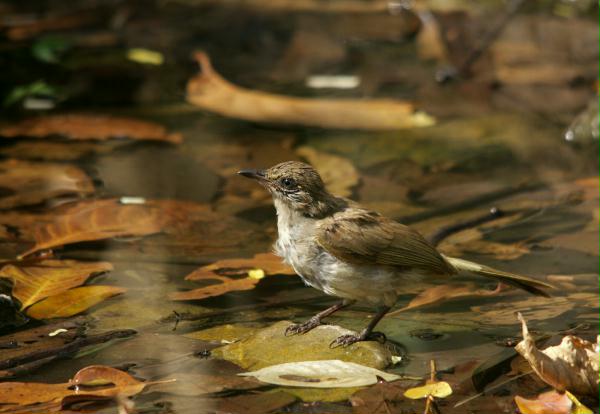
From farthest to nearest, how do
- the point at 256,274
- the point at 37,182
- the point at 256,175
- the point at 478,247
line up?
the point at 37,182
the point at 478,247
the point at 256,274
the point at 256,175

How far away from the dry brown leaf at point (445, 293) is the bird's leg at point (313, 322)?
0.28m

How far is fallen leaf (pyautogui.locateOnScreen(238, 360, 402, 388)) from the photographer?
4.12 metres

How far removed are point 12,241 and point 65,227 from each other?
0.30 metres

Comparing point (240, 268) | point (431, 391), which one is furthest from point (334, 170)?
point (431, 391)

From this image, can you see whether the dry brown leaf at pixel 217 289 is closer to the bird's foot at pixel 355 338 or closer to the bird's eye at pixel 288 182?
the bird's eye at pixel 288 182

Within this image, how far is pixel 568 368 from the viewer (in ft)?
13.1

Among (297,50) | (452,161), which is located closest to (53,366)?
(452,161)

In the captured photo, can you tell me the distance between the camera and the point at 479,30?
31.5ft

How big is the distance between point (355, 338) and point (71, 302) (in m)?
1.40

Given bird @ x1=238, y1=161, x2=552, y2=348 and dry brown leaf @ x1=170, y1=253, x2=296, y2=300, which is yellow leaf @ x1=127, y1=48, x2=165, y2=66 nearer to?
dry brown leaf @ x1=170, y1=253, x2=296, y2=300

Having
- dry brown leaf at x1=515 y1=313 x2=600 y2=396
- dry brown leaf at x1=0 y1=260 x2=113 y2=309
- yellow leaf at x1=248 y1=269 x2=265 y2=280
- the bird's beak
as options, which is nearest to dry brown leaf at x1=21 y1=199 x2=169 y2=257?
dry brown leaf at x1=0 y1=260 x2=113 y2=309

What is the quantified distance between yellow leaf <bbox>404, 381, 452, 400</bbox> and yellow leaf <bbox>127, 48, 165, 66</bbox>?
5889mm

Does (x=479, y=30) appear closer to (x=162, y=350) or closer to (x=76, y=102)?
(x=76, y=102)

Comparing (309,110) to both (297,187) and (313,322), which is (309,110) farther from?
(313,322)
